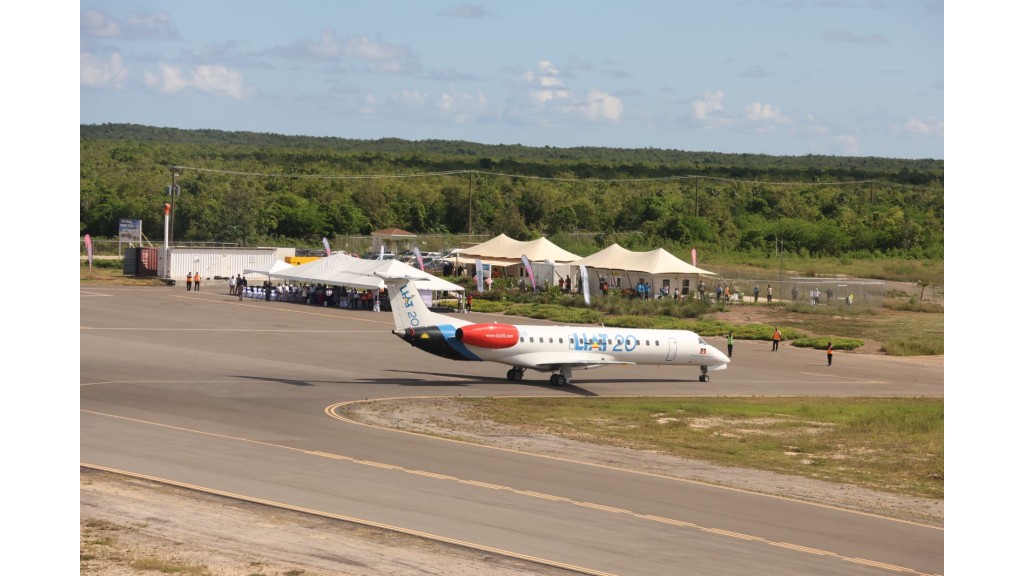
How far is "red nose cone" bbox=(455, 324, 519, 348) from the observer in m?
49.1

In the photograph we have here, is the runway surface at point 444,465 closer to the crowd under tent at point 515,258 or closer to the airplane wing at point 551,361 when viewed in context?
the airplane wing at point 551,361

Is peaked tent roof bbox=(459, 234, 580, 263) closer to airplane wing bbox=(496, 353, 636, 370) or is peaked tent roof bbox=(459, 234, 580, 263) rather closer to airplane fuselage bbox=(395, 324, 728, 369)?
airplane fuselage bbox=(395, 324, 728, 369)

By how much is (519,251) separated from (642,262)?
14447 millimetres

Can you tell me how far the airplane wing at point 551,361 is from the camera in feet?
167

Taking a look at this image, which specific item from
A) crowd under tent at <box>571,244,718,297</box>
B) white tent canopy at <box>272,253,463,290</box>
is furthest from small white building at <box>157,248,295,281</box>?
crowd under tent at <box>571,244,718,297</box>

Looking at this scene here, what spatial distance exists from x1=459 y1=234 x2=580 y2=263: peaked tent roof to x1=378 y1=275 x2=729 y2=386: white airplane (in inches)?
1840

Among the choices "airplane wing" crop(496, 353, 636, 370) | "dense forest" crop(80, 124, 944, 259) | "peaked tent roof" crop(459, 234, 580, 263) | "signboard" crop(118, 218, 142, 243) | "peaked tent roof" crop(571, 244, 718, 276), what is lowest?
"airplane wing" crop(496, 353, 636, 370)

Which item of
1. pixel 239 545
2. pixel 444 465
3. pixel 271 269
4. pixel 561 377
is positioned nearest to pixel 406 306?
pixel 561 377

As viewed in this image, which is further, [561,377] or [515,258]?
[515,258]

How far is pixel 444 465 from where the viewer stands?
32.8m

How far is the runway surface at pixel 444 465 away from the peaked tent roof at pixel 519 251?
4219 cm

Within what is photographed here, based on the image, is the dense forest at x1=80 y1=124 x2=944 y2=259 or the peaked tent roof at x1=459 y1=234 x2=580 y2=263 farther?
the dense forest at x1=80 y1=124 x2=944 y2=259

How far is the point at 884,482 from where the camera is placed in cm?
3525

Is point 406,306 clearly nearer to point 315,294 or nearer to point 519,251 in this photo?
point 315,294
